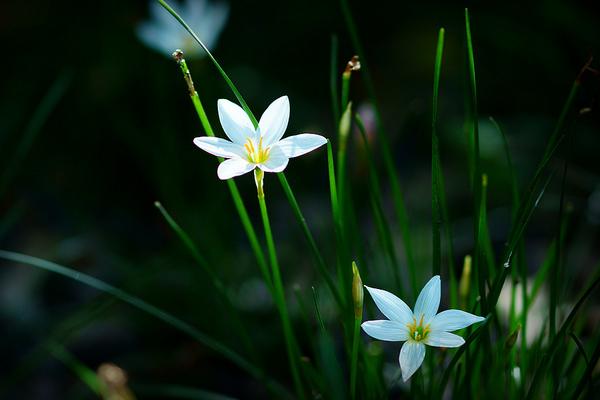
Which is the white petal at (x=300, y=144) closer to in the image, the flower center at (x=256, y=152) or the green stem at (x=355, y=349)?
the flower center at (x=256, y=152)

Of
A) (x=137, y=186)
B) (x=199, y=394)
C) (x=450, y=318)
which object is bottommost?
(x=199, y=394)

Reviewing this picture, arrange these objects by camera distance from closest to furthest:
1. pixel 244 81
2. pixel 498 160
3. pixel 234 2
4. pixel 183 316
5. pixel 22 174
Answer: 1. pixel 183 316
2. pixel 498 160
3. pixel 22 174
4. pixel 244 81
5. pixel 234 2

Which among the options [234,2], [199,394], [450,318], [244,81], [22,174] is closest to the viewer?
[450,318]

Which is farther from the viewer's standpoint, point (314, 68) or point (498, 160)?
point (314, 68)

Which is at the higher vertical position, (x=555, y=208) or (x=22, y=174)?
(x=22, y=174)

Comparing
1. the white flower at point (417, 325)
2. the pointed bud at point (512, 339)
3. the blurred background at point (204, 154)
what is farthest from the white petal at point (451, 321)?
the blurred background at point (204, 154)

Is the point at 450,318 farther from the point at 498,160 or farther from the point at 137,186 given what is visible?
the point at 137,186

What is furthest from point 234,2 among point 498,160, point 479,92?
point 498,160

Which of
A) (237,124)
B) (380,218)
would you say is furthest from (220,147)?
(380,218)
